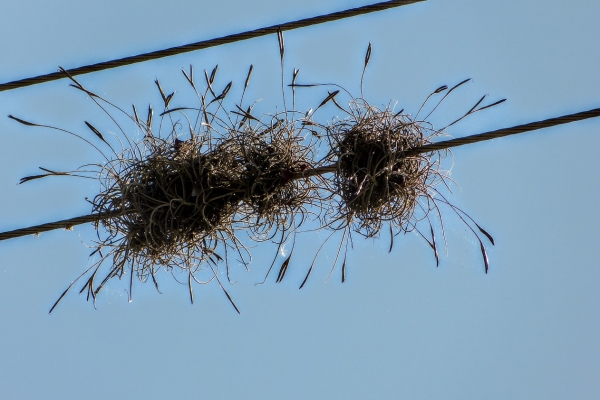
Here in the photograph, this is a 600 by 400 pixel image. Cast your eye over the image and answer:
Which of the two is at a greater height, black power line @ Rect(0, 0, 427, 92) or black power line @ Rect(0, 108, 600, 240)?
black power line @ Rect(0, 0, 427, 92)

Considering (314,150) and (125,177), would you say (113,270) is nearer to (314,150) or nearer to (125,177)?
(125,177)

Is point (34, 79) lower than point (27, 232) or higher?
higher

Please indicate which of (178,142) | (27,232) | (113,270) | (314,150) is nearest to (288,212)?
A: (314,150)

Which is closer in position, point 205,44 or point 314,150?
point 205,44

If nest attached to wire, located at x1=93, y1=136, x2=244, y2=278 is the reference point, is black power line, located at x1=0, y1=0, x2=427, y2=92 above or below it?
above

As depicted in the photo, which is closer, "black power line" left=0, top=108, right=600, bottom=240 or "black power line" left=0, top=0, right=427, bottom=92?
"black power line" left=0, top=108, right=600, bottom=240

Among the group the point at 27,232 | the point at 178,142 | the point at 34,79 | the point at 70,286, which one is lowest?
the point at 70,286

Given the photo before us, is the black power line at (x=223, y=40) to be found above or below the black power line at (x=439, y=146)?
above

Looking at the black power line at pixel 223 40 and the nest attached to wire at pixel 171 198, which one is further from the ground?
the black power line at pixel 223 40

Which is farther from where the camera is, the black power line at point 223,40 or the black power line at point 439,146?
the black power line at point 223,40

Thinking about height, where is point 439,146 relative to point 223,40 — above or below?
below
